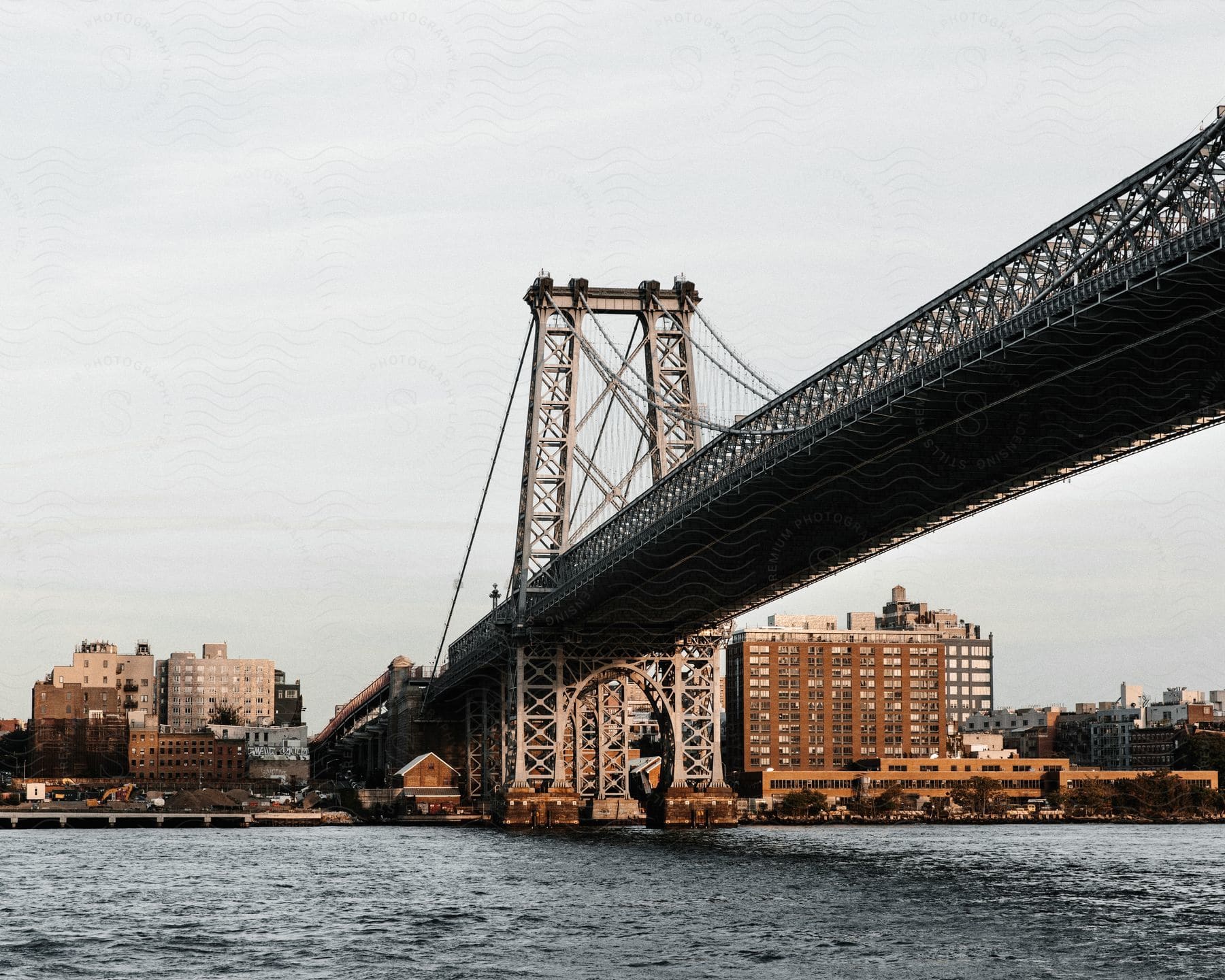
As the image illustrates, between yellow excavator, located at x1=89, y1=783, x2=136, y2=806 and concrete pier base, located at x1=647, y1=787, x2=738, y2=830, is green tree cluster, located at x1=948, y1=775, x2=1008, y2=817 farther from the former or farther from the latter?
yellow excavator, located at x1=89, y1=783, x2=136, y2=806

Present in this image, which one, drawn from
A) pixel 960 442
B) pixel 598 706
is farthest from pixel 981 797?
pixel 960 442

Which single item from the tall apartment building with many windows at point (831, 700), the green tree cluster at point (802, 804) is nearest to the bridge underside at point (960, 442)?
the green tree cluster at point (802, 804)

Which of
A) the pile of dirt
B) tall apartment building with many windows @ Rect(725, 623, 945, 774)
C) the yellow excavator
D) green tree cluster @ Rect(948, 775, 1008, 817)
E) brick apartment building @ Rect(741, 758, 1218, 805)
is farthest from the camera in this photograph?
tall apartment building with many windows @ Rect(725, 623, 945, 774)

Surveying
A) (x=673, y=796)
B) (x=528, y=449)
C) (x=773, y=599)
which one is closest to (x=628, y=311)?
(x=528, y=449)

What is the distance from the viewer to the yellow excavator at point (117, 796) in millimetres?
138875

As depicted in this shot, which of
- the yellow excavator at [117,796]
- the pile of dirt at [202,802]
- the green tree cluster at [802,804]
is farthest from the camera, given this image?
the yellow excavator at [117,796]

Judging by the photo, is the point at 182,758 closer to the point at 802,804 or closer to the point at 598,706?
the point at 802,804

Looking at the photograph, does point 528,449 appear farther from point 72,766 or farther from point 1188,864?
point 72,766

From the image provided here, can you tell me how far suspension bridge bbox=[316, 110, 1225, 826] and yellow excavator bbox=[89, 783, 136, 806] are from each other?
2961cm

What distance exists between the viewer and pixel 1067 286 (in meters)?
42.8

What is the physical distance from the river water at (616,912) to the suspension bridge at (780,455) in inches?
476

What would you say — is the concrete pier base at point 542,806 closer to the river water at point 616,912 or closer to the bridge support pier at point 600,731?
the bridge support pier at point 600,731

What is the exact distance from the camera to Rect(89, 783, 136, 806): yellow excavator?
13888 cm

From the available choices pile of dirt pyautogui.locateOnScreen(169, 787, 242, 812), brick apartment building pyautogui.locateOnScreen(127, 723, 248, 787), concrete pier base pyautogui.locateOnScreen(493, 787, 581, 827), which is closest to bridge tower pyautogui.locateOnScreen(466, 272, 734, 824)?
concrete pier base pyautogui.locateOnScreen(493, 787, 581, 827)
